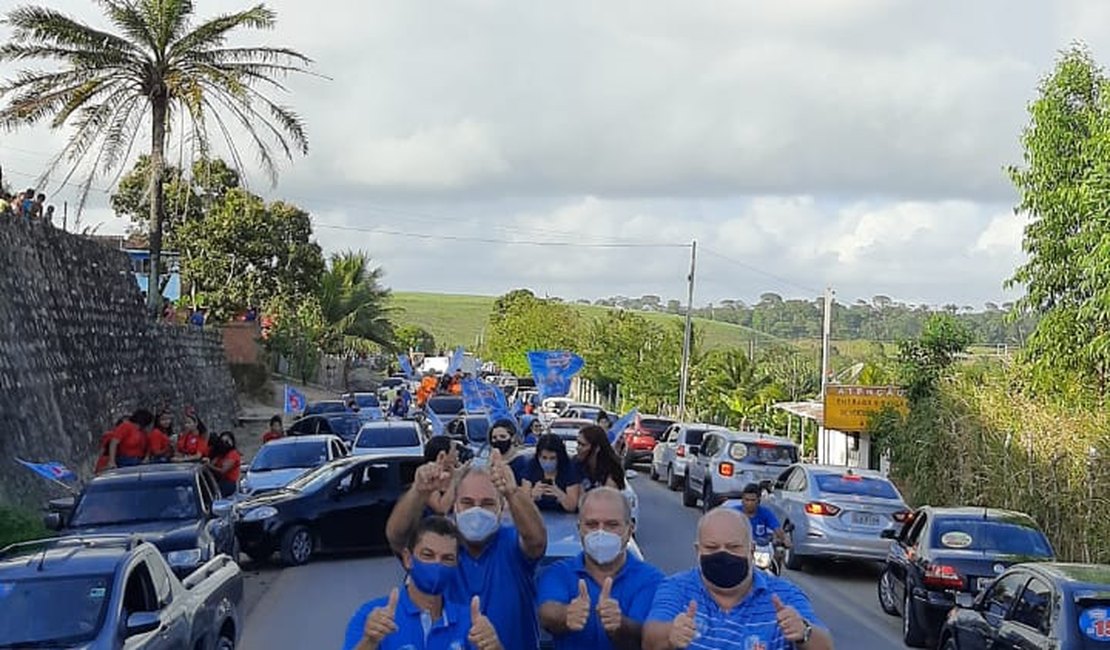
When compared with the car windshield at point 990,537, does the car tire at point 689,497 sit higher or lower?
lower

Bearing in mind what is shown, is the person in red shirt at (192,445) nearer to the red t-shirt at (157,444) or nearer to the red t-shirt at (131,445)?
the red t-shirt at (157,444)

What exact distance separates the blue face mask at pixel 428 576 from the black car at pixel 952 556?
861 cm

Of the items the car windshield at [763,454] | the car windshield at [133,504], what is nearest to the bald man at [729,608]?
the car windshield at [133,504]

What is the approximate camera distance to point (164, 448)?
64.3ft

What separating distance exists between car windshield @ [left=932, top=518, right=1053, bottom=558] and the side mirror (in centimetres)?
820

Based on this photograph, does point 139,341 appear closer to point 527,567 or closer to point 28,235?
point 28,235

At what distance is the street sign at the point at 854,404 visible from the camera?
34.1 meters

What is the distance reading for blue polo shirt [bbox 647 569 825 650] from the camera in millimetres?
5137

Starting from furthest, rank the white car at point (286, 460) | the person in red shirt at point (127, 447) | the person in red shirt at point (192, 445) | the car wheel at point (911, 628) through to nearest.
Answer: the white car at point (286, 460), the person in red shirt at point (192, 445), the person in red shirt at point (127, 447), the car wheel at point (911, 628)

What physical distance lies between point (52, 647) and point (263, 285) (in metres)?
60.1

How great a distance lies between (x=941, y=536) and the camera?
1405cm

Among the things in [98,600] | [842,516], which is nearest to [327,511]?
[842,516]

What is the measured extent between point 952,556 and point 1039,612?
13.0 feet

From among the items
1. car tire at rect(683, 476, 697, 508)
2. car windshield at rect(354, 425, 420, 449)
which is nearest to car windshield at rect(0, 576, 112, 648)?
car windshield at rect(354, 425, 420, 449)
